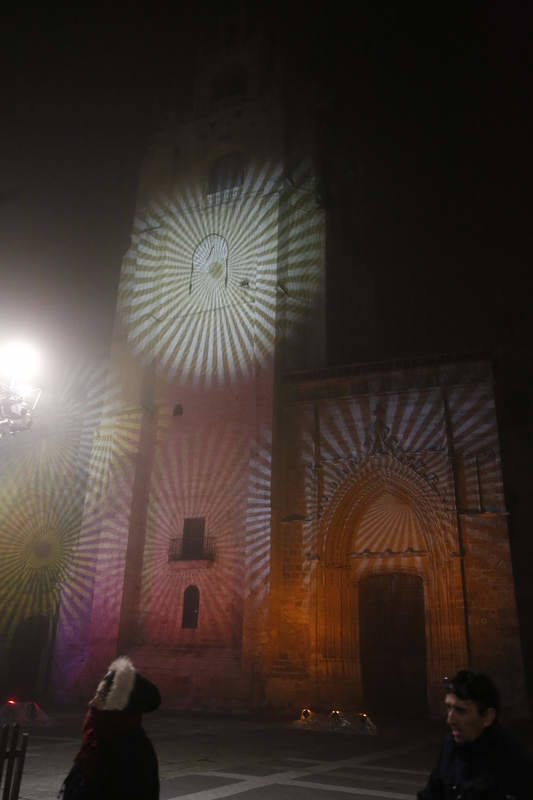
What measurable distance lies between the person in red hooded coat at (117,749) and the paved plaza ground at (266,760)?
363 cm

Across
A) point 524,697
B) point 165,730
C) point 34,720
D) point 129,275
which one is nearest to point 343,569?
point 524,697

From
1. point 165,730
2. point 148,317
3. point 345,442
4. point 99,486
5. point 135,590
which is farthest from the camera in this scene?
point 148,317

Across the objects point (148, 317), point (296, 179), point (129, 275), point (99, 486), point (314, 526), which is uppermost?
point (296, 179)

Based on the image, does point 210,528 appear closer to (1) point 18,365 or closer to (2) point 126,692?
(1) point 18,365

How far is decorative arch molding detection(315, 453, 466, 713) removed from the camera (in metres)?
13.6

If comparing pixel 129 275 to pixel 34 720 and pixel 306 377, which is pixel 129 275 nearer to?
pixel 306 377

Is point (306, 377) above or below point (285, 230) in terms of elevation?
below

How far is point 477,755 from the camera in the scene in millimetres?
2607

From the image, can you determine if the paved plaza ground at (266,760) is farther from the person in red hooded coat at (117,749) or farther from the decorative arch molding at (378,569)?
the person in red hooded coat at (117,749)

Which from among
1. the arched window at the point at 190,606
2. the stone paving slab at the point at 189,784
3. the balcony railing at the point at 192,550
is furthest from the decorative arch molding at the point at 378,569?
the stone paving slab at the point at 189,784

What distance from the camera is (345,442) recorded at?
53.4ft

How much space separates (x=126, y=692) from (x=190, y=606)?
14516 mm

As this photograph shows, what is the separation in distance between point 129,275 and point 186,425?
267 inches

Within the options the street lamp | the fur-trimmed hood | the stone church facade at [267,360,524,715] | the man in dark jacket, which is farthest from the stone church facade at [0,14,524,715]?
the fur-trimmed hood
